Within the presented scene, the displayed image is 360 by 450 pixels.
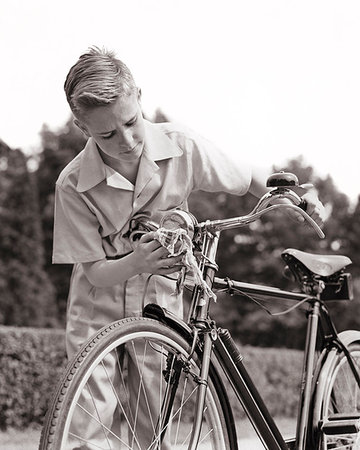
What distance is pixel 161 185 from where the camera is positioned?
2.92 meters

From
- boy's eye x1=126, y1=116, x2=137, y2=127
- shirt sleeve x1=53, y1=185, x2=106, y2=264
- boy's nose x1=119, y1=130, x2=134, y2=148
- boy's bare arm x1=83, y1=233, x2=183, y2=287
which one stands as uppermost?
boy's eye x1=126, y1=116, x2=137, y2=127

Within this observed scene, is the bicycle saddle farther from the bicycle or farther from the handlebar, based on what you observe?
the handlebar

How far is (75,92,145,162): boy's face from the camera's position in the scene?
2.63 m

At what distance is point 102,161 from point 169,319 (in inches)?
27.1

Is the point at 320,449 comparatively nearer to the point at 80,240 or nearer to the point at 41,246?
the point at 80,240

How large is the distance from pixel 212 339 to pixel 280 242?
34627 mm

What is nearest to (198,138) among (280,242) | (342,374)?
(342,374)

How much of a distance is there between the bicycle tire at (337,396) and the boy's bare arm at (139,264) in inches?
37.1

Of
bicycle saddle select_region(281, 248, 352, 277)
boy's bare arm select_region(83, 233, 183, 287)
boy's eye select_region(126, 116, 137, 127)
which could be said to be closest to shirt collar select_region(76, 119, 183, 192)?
boy's eye select_region(126, 116, 137, 127)

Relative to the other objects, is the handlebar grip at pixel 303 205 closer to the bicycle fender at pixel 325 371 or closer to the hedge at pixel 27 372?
the bicycle fender at pixel 325 371

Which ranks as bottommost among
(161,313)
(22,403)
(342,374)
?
(22,403)

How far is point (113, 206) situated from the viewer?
2.87 meters

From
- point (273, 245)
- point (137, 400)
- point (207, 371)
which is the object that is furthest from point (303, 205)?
point (273, 245)

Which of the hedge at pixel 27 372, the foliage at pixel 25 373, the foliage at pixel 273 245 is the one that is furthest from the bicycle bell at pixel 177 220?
the foliage at pixel 273 245
